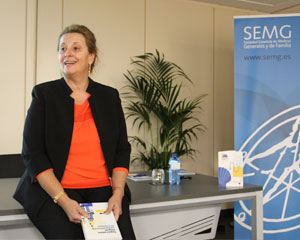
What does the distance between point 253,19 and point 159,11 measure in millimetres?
1340

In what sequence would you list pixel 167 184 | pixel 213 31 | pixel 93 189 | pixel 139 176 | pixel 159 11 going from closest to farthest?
pixel 93 189 → pixel 167 184 → pixel 139 176 → pixel 159 11 → pixel 213 31

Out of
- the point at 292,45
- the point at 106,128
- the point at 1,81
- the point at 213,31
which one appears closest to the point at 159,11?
the point at 213,31

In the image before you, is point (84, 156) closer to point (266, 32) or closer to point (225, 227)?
point (266, 32)

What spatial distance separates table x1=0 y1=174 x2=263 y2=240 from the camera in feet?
6.53

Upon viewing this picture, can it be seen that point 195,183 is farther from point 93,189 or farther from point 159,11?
point 159,11

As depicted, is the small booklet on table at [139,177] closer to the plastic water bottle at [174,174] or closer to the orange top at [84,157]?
the plastic water bottle at [174,174]

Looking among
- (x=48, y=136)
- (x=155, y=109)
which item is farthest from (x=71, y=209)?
(x=155, y=109)

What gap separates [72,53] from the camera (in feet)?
5.71

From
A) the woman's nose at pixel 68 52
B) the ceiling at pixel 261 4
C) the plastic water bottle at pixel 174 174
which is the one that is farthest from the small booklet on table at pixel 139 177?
the ceiling at pixel 261 4

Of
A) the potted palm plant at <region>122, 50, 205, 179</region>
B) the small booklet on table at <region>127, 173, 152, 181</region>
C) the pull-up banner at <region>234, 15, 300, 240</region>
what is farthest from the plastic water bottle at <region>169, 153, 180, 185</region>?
the potted palm plant at <region>122, 50, 205, 179</region>

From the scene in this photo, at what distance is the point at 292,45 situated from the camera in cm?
359

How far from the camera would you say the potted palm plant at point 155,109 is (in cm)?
411

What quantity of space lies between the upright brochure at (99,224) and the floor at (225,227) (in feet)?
8.77

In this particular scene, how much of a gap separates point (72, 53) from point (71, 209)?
722 mm
